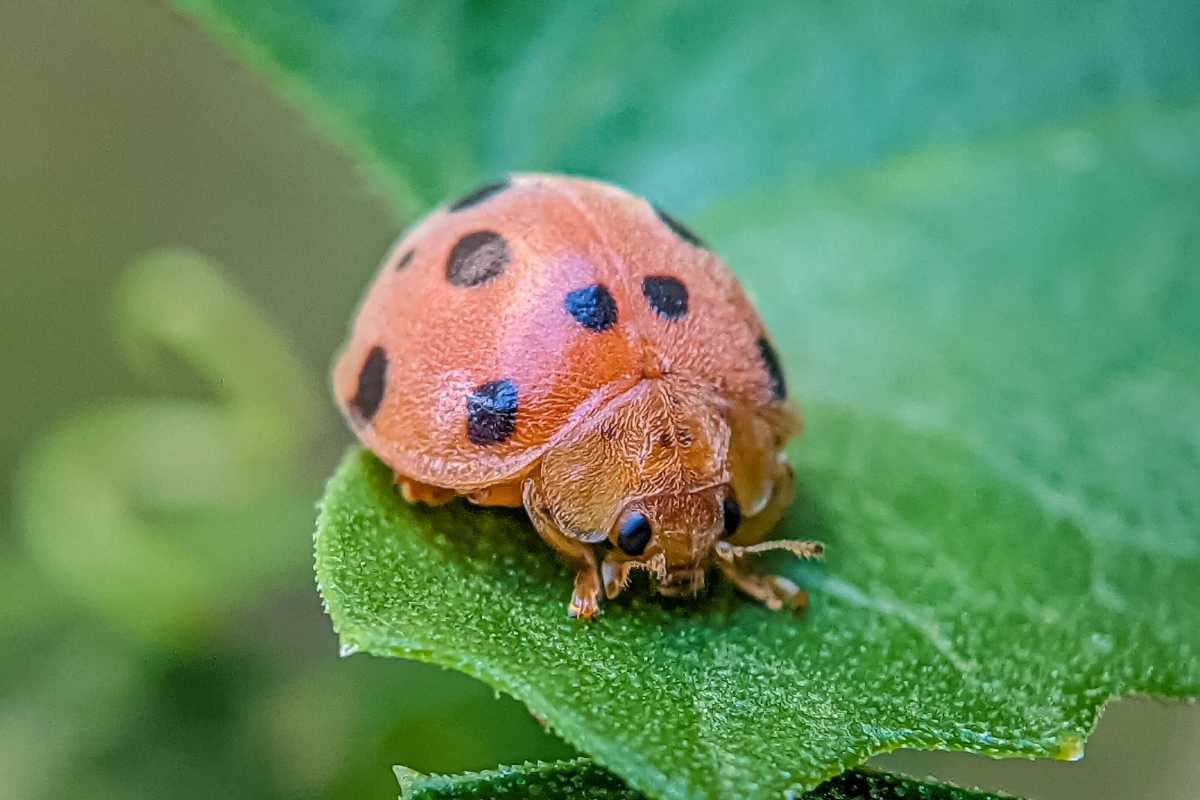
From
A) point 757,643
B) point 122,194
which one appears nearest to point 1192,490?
point 757,643

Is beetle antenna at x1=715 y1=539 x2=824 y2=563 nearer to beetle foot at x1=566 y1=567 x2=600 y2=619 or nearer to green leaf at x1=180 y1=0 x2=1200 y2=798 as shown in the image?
green leaf at x1=180 y1=0 x2=1200 y2=798

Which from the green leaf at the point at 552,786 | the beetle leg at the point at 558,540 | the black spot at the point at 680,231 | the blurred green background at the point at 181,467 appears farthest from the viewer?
the blurred green background at the point at 181,467

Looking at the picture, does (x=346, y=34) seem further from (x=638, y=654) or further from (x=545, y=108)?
(x=638, y=654)

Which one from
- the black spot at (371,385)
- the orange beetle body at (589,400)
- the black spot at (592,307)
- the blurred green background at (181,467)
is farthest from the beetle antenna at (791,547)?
the blurred green background at (181,467)

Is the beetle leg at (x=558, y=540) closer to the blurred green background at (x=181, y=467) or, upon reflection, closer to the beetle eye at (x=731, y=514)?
the beetle eye at (x=731, y=514)

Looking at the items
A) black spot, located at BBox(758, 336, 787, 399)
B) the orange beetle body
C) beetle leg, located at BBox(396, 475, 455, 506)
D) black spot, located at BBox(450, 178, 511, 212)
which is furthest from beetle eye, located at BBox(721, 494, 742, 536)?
black spot, located at BBox(450, 178, 511, 212)

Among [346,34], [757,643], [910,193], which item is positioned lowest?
[757,643]

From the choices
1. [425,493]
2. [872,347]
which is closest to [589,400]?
[425,493]
